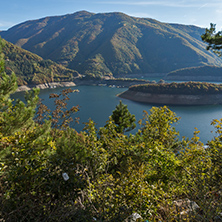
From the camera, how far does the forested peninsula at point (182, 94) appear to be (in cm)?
9675

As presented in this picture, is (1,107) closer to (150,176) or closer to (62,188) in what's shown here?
(62,188)

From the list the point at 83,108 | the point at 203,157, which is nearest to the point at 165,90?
the point at 83,108

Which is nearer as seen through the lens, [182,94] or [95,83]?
[182,94]

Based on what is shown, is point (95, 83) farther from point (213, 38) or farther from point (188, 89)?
point (213, 38)

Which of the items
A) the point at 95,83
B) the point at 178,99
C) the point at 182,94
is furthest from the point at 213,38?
the point at 95,83

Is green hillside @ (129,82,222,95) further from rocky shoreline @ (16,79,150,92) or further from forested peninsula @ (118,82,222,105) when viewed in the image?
rocky shoreline @ (16,79,150,92)

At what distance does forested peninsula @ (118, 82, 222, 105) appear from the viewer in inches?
3809

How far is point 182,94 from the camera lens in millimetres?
100250

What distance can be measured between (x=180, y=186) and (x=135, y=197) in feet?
10.7

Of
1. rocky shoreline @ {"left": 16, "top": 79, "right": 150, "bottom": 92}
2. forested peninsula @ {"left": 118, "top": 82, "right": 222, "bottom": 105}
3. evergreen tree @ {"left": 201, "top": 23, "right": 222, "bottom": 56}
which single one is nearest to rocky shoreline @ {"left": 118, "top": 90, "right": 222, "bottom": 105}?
forested peninsula @ {"left": 118, "top": 82, "right": 222, "bottom": 105}

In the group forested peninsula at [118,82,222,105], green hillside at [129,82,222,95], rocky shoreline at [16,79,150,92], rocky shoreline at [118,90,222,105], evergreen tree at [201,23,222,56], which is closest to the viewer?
evergreen tree at [201,23,222,56]

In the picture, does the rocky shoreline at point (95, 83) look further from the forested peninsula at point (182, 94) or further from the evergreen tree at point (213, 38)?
the evergreen tree at point (213, 38)

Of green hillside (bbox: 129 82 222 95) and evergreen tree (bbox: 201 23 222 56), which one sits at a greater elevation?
evergreen tree (bbox: 201 23 222 56)

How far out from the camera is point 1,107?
831 centimetres
